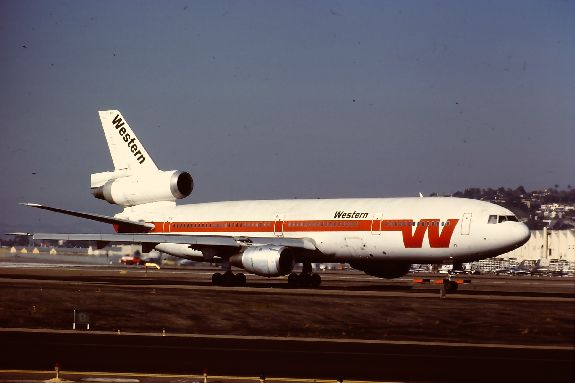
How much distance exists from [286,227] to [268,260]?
652 centimetres

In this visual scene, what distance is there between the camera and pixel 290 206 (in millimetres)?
68625

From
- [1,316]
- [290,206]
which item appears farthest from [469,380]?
[290,206]

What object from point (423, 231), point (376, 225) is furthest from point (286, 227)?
point (423, 231)

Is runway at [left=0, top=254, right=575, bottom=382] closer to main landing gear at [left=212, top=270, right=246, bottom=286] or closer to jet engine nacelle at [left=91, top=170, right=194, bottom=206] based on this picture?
main landing gear at [left=212, top=270, right=246, bottom=286]

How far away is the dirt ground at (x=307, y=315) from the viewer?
3575 centimetres

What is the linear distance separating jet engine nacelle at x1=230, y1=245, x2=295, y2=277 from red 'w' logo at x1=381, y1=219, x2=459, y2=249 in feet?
21.7

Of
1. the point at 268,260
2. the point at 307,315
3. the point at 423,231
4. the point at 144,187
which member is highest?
the point at 144,187

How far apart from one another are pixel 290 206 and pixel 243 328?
30.5 m

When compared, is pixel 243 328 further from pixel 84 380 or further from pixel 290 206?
pixel 290 206

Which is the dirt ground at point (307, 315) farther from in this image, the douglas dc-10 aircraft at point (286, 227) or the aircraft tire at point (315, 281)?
the aircraft tire at point (315, 281)

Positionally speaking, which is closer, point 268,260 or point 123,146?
point 268,260

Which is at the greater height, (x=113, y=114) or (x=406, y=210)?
(x=113, y=114)

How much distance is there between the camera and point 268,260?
200 ft

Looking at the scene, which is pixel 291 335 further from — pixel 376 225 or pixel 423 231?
pixel 376 225
